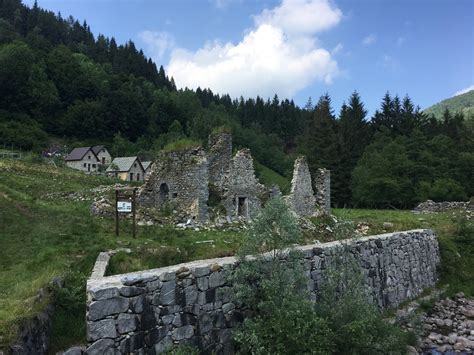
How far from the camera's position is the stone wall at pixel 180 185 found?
66.5ft

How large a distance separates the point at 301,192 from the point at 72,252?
1646 cm

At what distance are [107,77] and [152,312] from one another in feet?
424

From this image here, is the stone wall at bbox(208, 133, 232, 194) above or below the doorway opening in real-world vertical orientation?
above

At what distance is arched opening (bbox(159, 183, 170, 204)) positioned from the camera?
21872 mm

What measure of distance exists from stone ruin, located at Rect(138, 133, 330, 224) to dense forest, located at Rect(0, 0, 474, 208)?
1.84 metres

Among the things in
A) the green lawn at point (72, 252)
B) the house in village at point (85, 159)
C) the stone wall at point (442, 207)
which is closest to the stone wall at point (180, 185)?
the green lawn at point (72, 252)

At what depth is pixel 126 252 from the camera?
12.2m

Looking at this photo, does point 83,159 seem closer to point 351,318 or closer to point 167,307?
point 167,307

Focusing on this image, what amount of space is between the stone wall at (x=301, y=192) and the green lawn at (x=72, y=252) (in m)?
4.91

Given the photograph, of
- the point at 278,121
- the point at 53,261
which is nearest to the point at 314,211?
the point at 53,261

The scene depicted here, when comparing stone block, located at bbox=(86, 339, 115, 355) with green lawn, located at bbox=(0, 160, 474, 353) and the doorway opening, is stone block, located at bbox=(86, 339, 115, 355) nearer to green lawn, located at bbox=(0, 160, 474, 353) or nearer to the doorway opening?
green lawn, located at bbox=(0, 160, 474, 353)

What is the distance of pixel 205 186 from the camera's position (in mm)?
20438

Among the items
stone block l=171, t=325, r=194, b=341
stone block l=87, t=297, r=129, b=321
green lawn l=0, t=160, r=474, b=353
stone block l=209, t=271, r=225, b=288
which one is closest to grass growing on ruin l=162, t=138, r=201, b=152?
green lawn l=0, t=160, r=474, b=353

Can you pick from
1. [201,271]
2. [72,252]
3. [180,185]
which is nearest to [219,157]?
[180,185]
